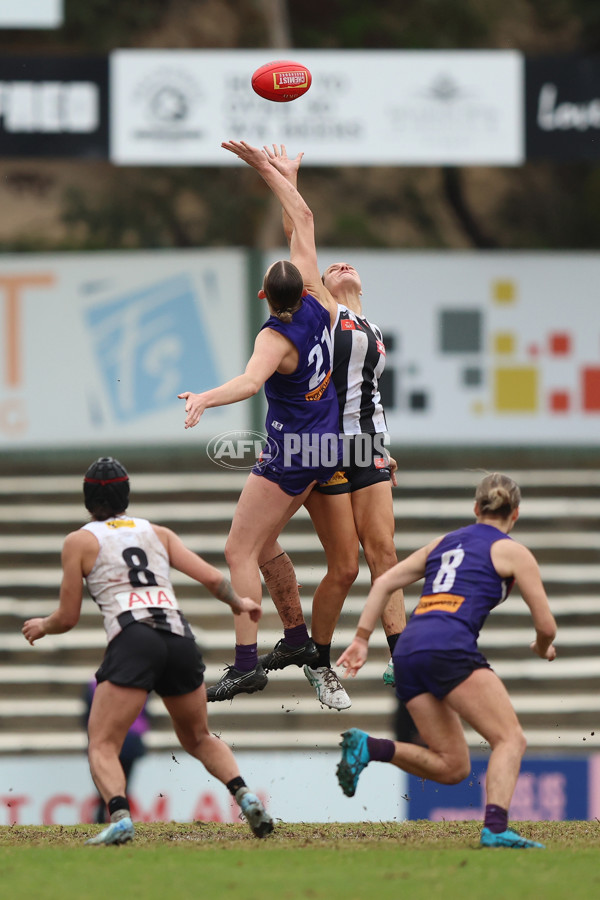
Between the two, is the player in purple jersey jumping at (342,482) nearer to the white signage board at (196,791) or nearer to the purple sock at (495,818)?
the purple sock at (495,818)

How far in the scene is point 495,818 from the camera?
6539 millimetres

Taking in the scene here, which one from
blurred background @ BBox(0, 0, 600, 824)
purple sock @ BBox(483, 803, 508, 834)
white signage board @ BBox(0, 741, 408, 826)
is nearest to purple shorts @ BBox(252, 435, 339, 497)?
purple sock @ BBox(483, 803, 508, 834)

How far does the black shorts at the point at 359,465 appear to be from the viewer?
7801 millimetres

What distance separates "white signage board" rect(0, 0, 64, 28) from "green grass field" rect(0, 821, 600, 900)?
8.44 meters

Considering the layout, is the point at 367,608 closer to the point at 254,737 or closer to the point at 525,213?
the point at 254,737

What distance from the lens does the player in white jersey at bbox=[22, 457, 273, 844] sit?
6594 mm

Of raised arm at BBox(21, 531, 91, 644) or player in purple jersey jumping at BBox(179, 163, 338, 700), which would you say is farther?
player in purple jersey jumping at BBox(179, 163, 338, 700)

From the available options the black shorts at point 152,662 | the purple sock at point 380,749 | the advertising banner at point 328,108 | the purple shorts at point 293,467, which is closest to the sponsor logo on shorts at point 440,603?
the purple sock at point 380,749

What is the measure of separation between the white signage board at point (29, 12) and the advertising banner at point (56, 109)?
0.41 meters

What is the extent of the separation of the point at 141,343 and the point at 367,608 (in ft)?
30.1

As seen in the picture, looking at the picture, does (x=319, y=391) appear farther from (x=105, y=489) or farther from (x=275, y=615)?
(x=275, y=615)

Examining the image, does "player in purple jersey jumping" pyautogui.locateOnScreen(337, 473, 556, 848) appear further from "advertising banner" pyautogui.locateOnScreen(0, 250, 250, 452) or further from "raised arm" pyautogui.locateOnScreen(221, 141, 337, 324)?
"advertising banner" pyautogui.locateOnScreen(0, 250, 250, 452)

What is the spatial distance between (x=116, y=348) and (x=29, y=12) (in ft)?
11.8

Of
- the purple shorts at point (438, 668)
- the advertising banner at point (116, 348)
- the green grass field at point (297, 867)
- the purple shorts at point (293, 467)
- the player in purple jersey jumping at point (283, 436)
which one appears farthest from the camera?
the advertising banner at point (116, 348)
